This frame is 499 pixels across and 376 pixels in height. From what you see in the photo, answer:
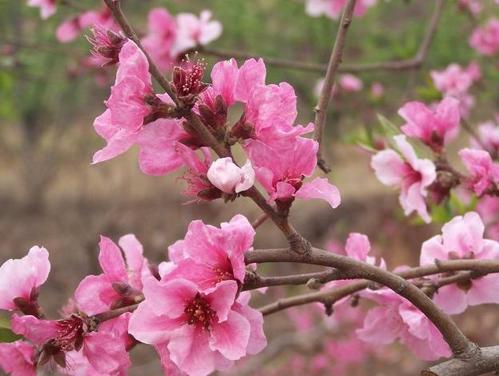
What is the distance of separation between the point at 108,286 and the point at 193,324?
21 centimetres

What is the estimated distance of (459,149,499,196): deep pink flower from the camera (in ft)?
4.60

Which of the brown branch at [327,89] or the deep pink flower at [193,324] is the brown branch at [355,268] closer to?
the deep pink flower at [193,324]

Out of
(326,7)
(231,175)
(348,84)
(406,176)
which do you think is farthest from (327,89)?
(348,84)

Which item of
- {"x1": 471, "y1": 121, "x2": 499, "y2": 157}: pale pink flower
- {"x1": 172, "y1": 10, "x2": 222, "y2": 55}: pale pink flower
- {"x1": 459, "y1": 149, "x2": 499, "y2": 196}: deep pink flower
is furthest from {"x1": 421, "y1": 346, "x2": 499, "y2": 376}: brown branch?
{"x1": 172, "y1": 10, "x2": 222, "y2": 55}: pale pink flower

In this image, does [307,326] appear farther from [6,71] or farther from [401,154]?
[401,154]

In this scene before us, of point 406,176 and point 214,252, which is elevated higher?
point 406,176

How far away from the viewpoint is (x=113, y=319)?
113cm

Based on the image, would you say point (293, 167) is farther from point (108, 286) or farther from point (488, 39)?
point (488, 39)

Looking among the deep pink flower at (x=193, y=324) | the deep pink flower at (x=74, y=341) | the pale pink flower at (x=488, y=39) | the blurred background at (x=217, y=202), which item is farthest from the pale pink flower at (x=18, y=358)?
the pale pink flower at (x=488, y=39)

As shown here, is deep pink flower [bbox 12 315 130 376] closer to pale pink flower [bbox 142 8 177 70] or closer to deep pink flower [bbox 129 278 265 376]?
deep pink flower [bbox 129 278 265 376]

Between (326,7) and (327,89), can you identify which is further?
(326,7)

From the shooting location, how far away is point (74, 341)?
3.52 feet

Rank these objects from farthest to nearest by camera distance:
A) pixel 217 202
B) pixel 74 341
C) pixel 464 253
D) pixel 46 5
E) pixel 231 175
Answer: pixel 217 202, pixel 46 5, pixel 464 253, pixel 74 341, pixel 231 175

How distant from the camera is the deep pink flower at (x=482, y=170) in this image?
1403 mm
